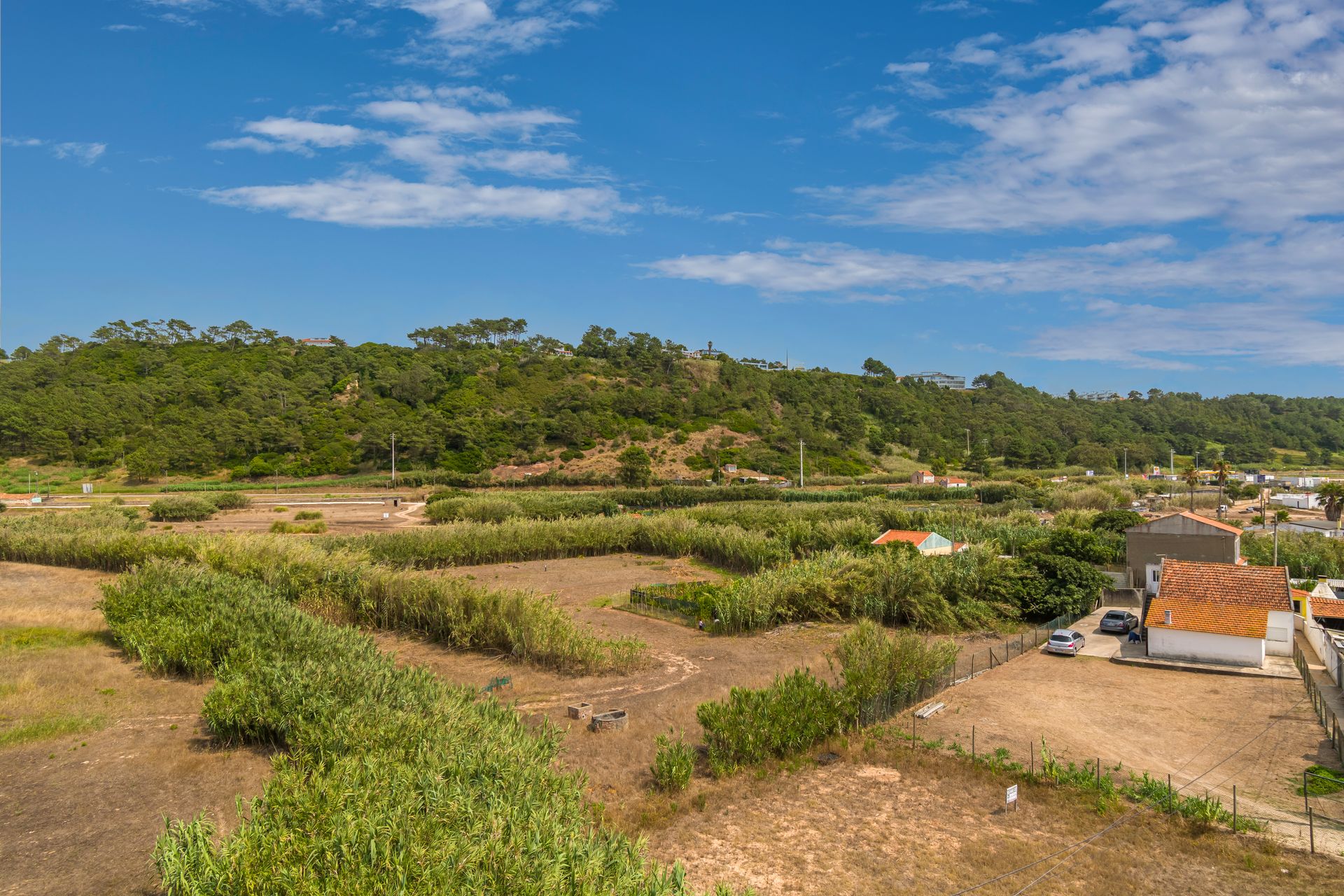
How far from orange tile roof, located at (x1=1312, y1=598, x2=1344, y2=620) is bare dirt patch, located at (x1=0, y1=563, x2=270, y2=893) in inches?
1345

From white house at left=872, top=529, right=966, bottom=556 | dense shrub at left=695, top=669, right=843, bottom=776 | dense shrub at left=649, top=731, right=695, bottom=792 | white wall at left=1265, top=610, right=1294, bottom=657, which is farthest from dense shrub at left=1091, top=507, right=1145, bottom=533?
dense shrub at left=649, top=731, right=695, bottom=792

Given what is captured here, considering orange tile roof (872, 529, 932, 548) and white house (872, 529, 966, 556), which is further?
orange tile roof (872, 529, 932, 548)

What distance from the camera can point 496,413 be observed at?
317 ft

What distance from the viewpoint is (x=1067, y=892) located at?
35.8 feet

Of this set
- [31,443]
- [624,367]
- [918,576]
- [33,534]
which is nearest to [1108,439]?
[624,367]

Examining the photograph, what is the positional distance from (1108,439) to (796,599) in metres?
119

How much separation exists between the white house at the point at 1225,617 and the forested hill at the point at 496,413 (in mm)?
63977

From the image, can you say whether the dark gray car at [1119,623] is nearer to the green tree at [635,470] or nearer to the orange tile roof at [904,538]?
the orange tile roof at [904,538]

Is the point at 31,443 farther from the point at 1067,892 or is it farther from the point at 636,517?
the point at 1067,892

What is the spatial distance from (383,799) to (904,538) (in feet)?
107

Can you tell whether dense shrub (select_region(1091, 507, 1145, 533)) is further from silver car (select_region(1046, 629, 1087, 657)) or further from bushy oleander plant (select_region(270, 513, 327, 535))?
bushy oleander plant (select_region(270, 513, 327, 535))

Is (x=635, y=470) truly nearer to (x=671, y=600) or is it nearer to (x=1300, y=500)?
(x=671, y=600)

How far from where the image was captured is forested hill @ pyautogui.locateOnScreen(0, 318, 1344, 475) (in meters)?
85.2

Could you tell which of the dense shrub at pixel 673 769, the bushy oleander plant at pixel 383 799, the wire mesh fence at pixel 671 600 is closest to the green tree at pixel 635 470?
the wire mesh fence at pixel 671 600
